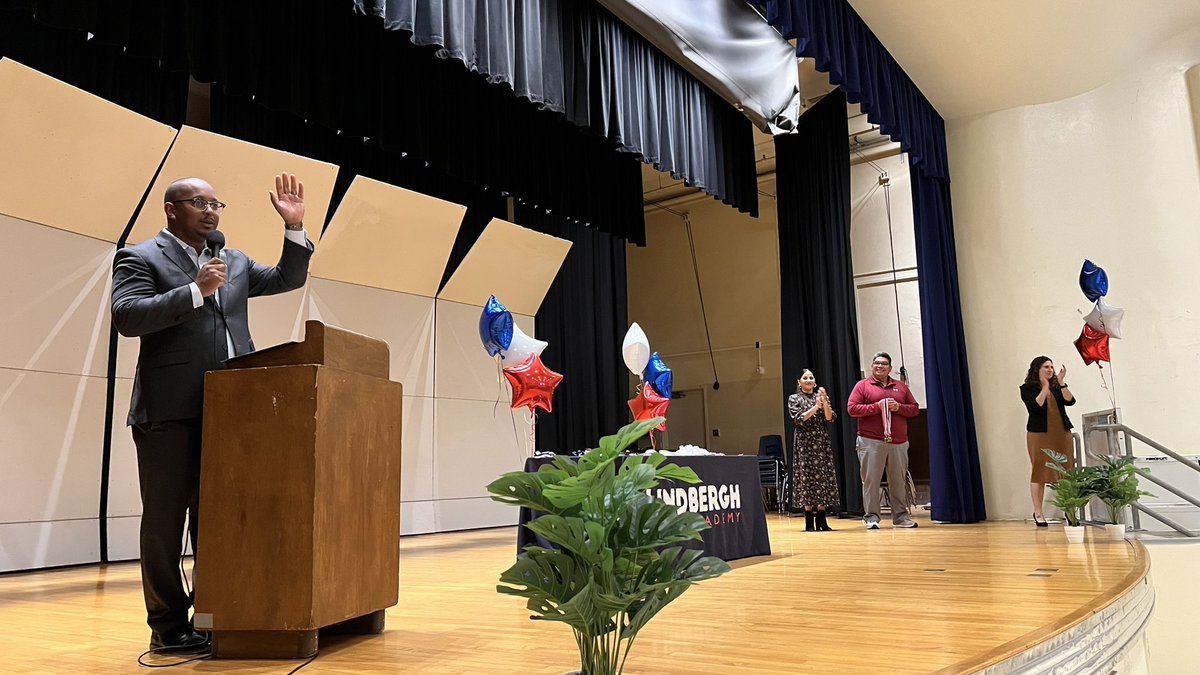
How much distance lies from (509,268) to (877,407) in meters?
3.63

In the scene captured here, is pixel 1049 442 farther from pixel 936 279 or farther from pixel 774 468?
pixel 774 468

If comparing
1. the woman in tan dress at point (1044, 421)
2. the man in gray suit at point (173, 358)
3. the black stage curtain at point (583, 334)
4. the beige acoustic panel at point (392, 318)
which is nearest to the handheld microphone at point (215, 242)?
the man in gray suit at point (173, 358)

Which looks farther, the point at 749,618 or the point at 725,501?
the point at 725,501

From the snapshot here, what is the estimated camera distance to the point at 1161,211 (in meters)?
6.55

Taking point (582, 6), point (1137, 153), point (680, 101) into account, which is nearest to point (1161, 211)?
point (1137, 153)

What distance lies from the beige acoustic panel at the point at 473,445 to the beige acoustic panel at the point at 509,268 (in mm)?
1029

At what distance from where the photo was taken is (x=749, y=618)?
2531 millimetres

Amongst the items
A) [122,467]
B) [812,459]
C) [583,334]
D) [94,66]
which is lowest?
[812,459]

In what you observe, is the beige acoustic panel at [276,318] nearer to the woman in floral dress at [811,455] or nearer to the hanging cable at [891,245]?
the woman in floral dress at [811,455]

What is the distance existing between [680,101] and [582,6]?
126 cm

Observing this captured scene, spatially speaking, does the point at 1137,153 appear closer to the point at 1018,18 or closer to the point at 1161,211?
the point at 1161,211

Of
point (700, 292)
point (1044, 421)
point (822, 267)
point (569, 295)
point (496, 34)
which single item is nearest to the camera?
point (496, 34)

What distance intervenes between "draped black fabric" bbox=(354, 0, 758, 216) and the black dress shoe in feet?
9.07

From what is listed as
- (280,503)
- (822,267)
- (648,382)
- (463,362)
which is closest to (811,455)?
(648,382)
